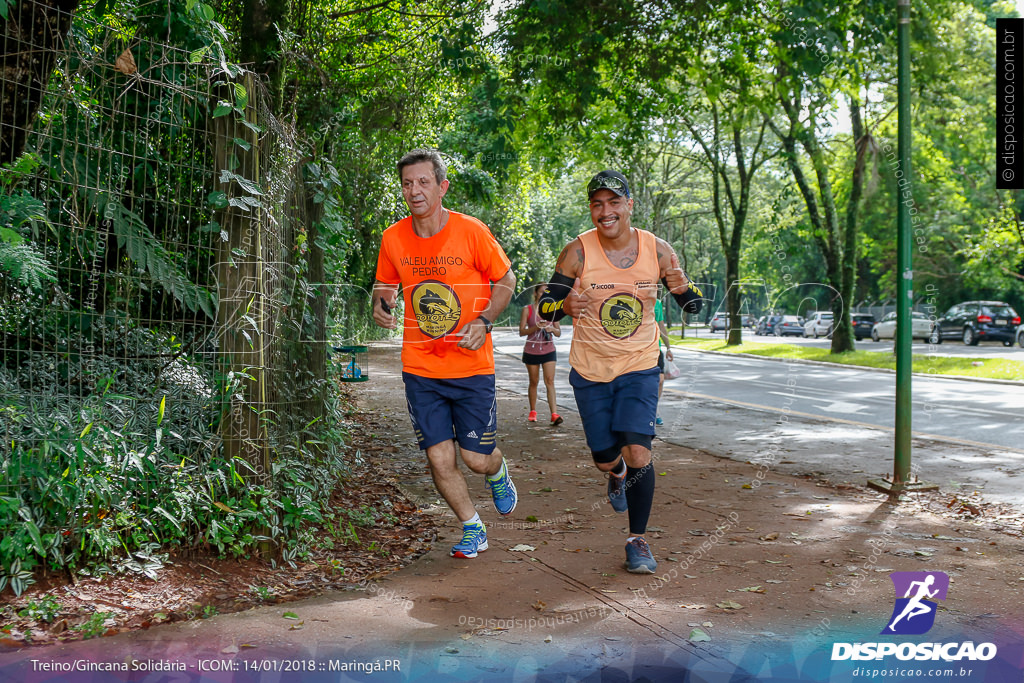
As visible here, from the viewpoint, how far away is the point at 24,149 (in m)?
4.36

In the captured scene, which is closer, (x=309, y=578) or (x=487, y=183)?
(x=309, y=578)

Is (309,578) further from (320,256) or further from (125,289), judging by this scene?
(320,256)

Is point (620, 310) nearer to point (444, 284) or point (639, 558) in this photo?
point (444, 284)

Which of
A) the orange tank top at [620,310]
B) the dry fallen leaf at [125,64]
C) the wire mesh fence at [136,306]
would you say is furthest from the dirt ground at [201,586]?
the dry fallen leaf at [125,64]

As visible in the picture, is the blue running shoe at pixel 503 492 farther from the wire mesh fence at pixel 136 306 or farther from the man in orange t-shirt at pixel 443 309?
the wire mesh fence at pixel 136 306

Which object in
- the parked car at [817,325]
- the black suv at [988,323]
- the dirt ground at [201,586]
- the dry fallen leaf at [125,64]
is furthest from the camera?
the parked car at [817,325]

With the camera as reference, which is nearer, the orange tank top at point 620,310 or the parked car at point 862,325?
the orange tank top at point 620,310

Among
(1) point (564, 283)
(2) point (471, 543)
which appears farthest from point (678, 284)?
(2) point (471, 543)

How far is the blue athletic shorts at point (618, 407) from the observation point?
5.00 metres

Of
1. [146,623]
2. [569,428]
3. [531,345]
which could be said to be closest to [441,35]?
[531,345]

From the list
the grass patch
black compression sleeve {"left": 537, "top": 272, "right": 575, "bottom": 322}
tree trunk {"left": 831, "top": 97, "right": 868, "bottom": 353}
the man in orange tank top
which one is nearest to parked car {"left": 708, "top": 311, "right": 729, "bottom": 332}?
the grass patch

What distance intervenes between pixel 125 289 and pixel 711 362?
21.5 metres

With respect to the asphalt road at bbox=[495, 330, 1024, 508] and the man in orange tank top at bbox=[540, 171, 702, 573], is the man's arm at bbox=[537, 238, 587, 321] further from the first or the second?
the asphalt road at bbox=[495, 330, 1024, 508]

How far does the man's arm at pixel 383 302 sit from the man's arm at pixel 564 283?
0.87m
